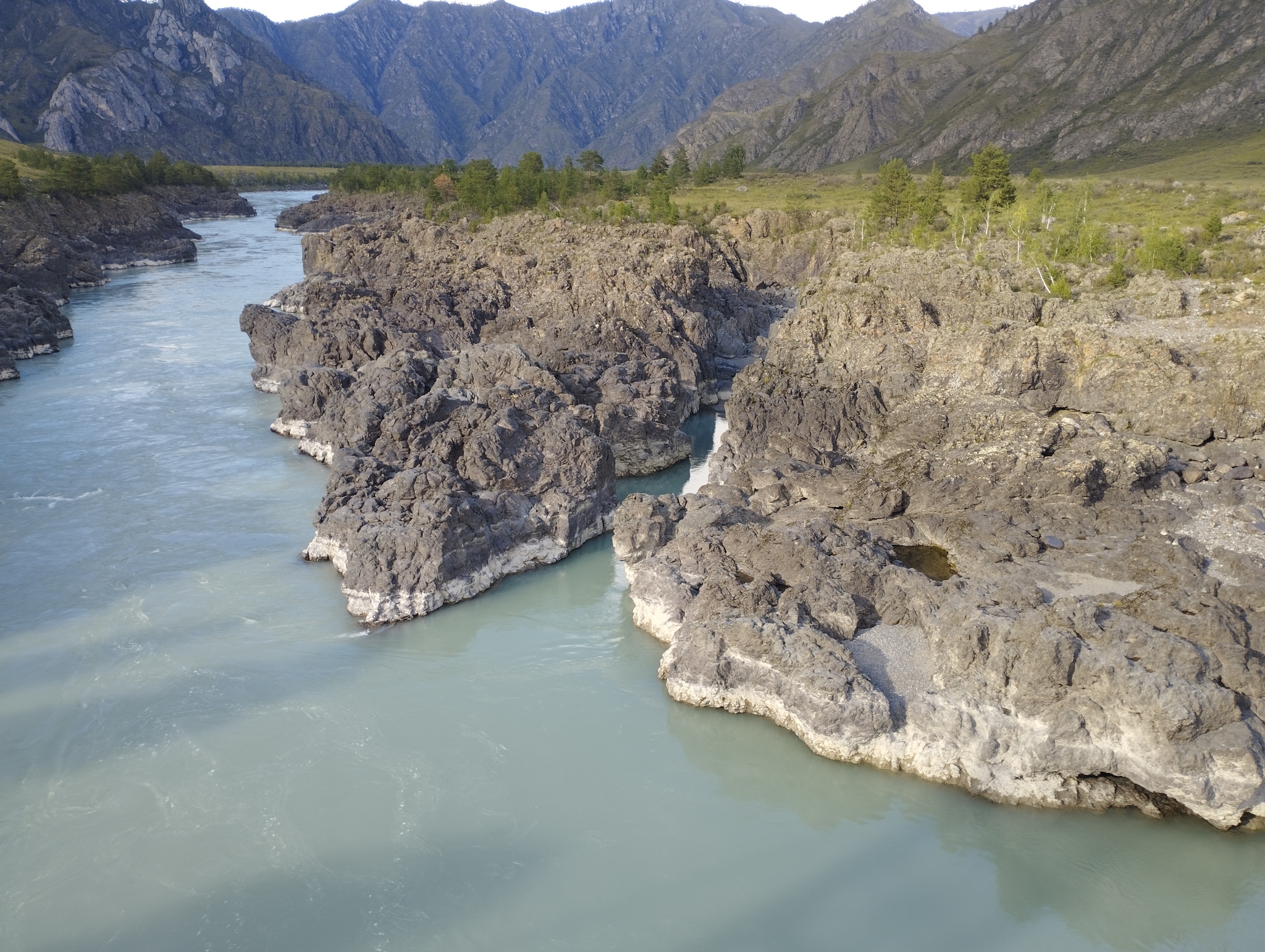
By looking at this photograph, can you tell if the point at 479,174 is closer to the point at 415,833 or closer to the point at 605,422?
the point at 605,422

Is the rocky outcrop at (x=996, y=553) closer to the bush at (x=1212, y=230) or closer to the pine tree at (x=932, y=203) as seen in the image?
the bush at (x=1212, y=230)

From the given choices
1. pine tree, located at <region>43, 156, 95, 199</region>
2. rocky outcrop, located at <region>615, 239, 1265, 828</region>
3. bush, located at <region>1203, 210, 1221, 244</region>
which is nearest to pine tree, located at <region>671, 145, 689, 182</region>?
bush, located at <region>1203, 210, 1221, 244</region>

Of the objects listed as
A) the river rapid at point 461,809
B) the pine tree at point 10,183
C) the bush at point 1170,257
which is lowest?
the river rapid at point 461,809

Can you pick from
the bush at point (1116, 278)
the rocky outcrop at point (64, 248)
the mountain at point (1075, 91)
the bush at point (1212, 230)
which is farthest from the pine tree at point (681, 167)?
the mountain at point (1075, 91)

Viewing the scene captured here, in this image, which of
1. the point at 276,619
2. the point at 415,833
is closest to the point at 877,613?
the point at 415,833

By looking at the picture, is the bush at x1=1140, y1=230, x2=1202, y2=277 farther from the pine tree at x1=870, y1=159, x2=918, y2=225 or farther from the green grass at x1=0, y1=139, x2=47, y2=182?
the green grass at x1=0, y1=139, x2=47, y2=182

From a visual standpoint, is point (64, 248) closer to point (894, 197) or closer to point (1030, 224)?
point (894, 197)
